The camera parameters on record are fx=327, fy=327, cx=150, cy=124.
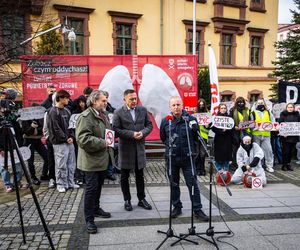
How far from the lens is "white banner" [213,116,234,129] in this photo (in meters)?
7.74

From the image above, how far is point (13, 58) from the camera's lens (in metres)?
4.50

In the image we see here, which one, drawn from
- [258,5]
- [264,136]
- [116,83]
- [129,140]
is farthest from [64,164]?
[258,5]

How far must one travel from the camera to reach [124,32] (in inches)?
805

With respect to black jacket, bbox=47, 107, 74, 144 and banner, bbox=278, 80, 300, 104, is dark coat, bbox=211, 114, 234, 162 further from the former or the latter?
black jacket, bbox=47, 107, 74, 144

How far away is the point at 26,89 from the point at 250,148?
19.6ft

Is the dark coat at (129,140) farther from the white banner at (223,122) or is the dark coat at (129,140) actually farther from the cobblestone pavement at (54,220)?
the white banner at (223,122)

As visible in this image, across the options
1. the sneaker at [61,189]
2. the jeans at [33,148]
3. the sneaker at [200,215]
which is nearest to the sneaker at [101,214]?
the sneaker at [200,215]

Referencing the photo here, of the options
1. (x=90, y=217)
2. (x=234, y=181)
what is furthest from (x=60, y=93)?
(x=234, y=181)

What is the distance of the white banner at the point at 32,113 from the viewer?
21.9ft

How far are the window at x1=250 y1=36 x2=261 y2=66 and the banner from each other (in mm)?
15381

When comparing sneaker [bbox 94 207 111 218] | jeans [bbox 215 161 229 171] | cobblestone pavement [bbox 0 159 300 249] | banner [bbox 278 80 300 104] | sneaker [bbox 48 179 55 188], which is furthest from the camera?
banner [bbox 278 80 300 104]

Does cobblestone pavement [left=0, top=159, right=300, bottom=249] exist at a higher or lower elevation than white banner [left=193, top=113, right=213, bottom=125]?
lower

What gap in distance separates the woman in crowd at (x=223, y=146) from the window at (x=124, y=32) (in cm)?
1357

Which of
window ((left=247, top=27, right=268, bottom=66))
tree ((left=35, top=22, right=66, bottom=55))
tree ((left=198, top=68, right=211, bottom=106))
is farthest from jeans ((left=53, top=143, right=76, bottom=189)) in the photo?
window ((left=247, top=27, right=268, bottom=66))
